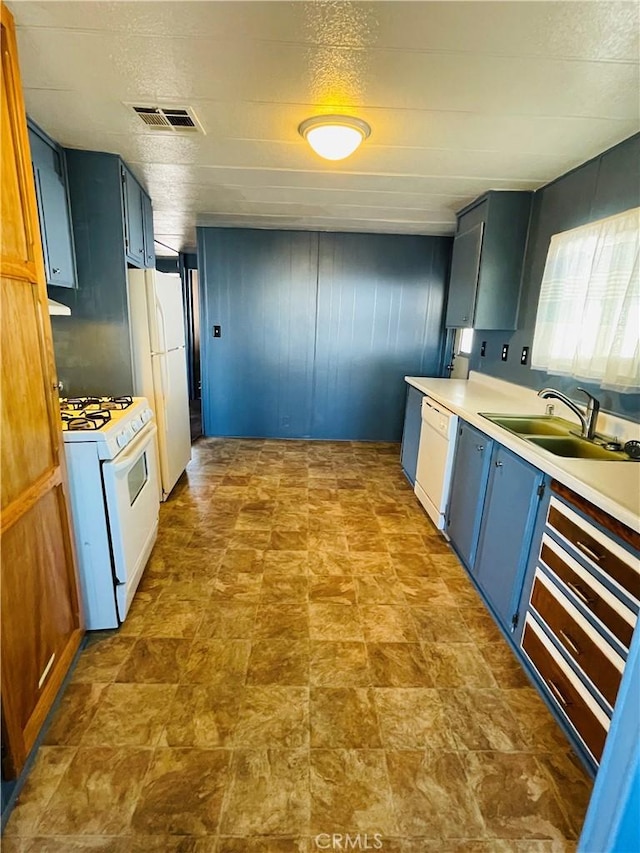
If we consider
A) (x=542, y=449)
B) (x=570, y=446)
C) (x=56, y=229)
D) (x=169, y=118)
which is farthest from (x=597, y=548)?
(x=56, y=229)

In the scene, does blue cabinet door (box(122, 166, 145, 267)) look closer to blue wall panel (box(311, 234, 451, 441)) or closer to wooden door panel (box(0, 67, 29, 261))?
wooden door panel (box(0, 67, 29, 261))

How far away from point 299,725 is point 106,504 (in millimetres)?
1177

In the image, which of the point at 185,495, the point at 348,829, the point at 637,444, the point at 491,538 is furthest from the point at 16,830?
the point at 637,444

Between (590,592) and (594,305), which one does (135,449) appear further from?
(594,305)

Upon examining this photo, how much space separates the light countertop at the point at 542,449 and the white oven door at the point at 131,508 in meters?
1.78

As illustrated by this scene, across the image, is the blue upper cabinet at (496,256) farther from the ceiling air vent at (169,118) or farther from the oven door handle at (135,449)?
the oven door handle at (135,449)

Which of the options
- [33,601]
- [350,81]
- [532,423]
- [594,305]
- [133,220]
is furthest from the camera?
[133,220]

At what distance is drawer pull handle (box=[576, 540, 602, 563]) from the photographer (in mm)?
1322

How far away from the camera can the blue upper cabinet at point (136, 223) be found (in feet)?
8.63

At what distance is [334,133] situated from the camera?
6.48 ft

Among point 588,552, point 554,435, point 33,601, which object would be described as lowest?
point 33,601

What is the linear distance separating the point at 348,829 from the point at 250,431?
3976 mm

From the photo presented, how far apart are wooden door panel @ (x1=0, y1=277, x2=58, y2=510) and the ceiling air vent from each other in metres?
1.17

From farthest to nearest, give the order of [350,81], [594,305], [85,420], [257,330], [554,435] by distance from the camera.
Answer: [257,330] → [554,435] → [594,305] → [85,420] → [350,81]
